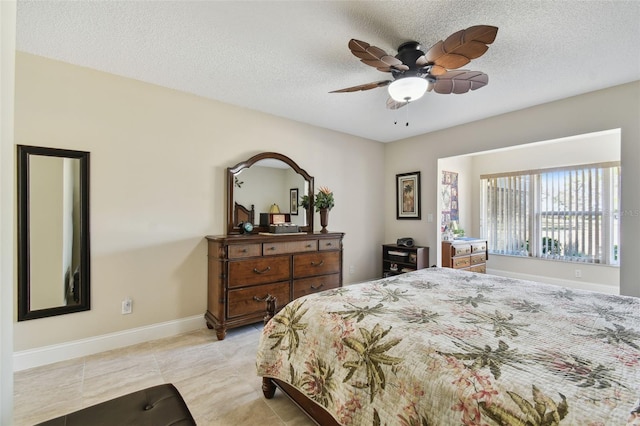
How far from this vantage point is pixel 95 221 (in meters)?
2.49

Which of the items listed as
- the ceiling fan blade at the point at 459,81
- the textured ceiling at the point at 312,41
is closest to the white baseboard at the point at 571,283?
the textured ceiling at the point at 312,41

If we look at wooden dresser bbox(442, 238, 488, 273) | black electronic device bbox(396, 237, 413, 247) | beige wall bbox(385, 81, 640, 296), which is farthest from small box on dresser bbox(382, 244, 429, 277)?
wooden dresser bbox(442, 238, 488, 273)

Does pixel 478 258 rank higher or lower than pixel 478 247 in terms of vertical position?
lower

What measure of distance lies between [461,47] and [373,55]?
497 mm

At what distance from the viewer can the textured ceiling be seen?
5.70 feet

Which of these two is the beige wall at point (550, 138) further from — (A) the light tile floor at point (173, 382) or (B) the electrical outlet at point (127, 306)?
(B) the electrical outlet at point (127, 306)

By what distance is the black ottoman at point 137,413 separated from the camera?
1072 millimetres

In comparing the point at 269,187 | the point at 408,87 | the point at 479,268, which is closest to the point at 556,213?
the point at 479,268

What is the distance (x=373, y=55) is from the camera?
1.76 metres

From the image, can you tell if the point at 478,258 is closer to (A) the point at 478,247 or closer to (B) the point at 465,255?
(A) the point at 478,247

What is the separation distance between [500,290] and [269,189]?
2570 mm

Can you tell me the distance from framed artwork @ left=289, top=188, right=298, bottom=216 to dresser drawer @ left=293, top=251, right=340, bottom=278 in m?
0.67

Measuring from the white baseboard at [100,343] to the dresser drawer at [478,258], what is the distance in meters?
4.17

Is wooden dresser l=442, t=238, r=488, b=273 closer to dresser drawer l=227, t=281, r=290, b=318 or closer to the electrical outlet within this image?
dresser drawer l=227, t=281, r=290, b=318
